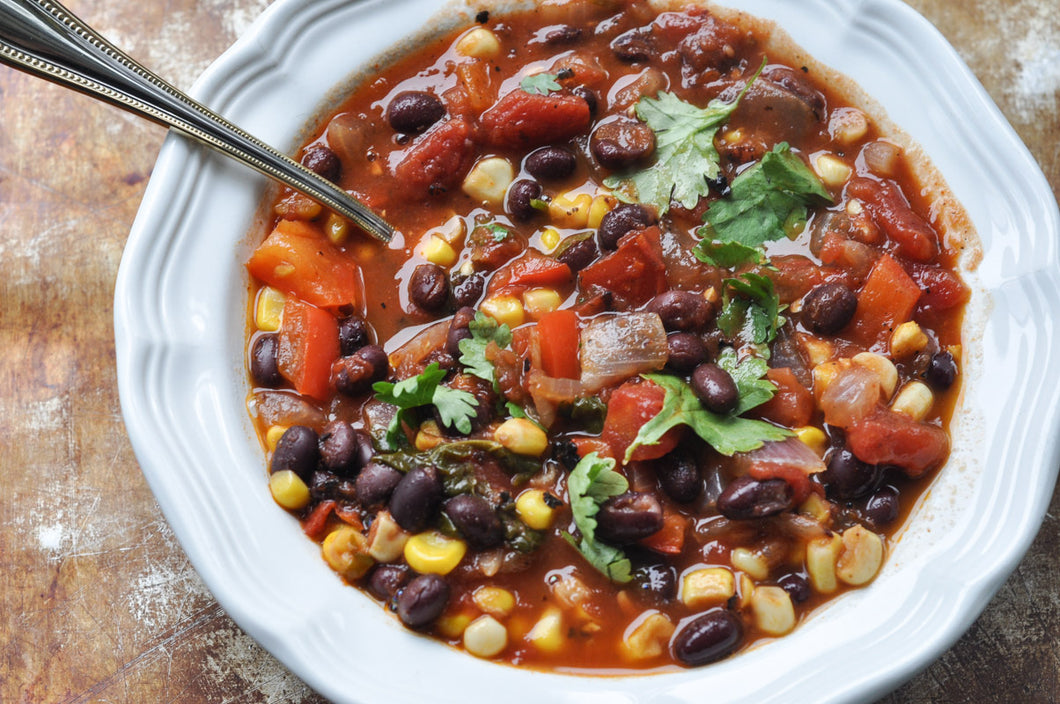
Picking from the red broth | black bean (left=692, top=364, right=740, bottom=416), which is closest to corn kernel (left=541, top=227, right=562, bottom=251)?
the red broth

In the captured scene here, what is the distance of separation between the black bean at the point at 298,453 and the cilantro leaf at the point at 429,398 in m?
0.36

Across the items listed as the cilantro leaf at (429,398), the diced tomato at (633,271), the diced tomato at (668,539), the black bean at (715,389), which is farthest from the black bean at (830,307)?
the cilantro leaf at (429,398)

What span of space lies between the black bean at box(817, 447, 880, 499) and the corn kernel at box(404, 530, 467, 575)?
1.74m

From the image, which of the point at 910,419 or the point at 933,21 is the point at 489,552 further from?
the point at 933,21

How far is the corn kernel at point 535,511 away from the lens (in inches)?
159

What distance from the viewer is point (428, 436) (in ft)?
13.7

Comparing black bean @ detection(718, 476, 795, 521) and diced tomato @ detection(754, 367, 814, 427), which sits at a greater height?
diced tomato @ detection(754, 367, 814, 427)

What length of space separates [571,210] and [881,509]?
210 centimetres

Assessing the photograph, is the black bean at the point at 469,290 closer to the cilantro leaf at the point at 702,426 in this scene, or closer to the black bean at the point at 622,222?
the black bean at the point at 622,222

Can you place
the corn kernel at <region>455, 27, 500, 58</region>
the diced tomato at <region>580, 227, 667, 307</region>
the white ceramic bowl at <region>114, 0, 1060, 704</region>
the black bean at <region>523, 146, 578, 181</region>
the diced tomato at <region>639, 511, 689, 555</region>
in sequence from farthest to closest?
the corn kernel at <region>455, 27, 500, 58</region>, the black bean at <region>523, 146, 578, 181</region>, the diced tomato at <region>580, 227, 667, 307</region>, the diced tomato at <region>639, 511, 689, 555</region>, the white ceramic bowl at <region>114, 0, 1060, 704</region>

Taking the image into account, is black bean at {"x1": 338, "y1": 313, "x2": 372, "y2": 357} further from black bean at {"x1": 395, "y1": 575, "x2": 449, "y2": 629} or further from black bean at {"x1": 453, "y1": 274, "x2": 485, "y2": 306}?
black bean at {"x1": 395, "y1": 575, "x2": 449, "y2": 629}

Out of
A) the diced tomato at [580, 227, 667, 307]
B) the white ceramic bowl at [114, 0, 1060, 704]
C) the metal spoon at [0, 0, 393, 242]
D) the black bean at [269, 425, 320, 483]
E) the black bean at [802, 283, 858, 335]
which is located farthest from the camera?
the diced tomato at [580, 227, 667, 307]

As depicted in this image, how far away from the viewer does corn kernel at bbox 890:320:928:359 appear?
14.0 ft

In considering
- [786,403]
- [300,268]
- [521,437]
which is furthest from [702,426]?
[300,268]
